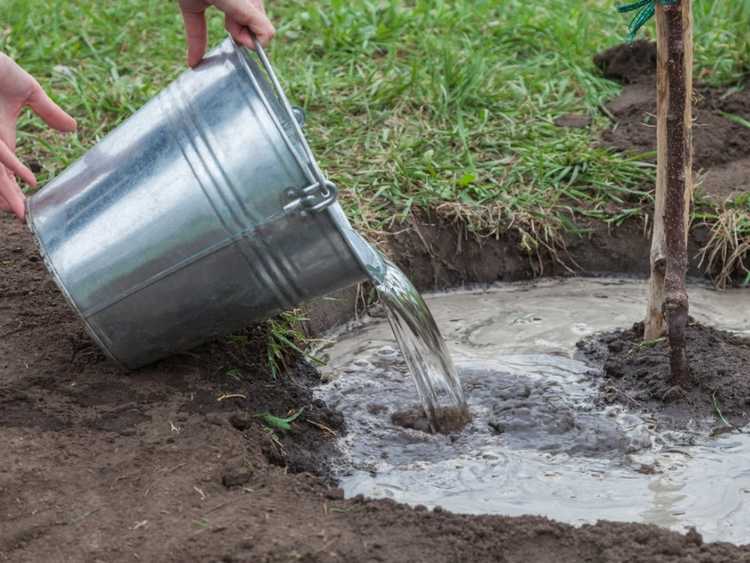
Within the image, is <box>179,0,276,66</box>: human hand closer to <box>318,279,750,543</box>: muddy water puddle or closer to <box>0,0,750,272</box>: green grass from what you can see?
<box>318,279,750,543</box>: muddy water puddle

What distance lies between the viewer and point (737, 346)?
364cm

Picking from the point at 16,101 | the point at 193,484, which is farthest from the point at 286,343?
the point at 16,101

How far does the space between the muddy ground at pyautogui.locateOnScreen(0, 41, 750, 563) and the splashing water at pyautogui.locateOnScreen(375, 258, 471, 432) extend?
0.86 ft

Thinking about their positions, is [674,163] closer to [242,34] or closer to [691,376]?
[691,376]

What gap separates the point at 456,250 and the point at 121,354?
64.5 inches

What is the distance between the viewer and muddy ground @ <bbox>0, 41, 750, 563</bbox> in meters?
2.47

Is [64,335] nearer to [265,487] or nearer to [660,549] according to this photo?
[265,487]

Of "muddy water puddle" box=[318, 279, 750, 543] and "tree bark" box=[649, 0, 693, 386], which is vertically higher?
"tree bark" box=[649, 0, 693, 386]

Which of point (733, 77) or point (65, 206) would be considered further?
point (733, 77)

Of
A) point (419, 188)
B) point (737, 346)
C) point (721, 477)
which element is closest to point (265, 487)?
point (721, 477)

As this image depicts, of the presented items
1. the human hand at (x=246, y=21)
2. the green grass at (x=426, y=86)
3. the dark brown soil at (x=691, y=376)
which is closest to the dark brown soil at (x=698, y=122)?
the green grass at (x=426, y=86)

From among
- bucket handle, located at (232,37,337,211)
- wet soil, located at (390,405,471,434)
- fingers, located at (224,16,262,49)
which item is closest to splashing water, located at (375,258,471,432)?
wet soil, located at (390,405,471,434)

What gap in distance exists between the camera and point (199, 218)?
278 cm

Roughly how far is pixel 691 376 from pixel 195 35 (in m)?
1.69
